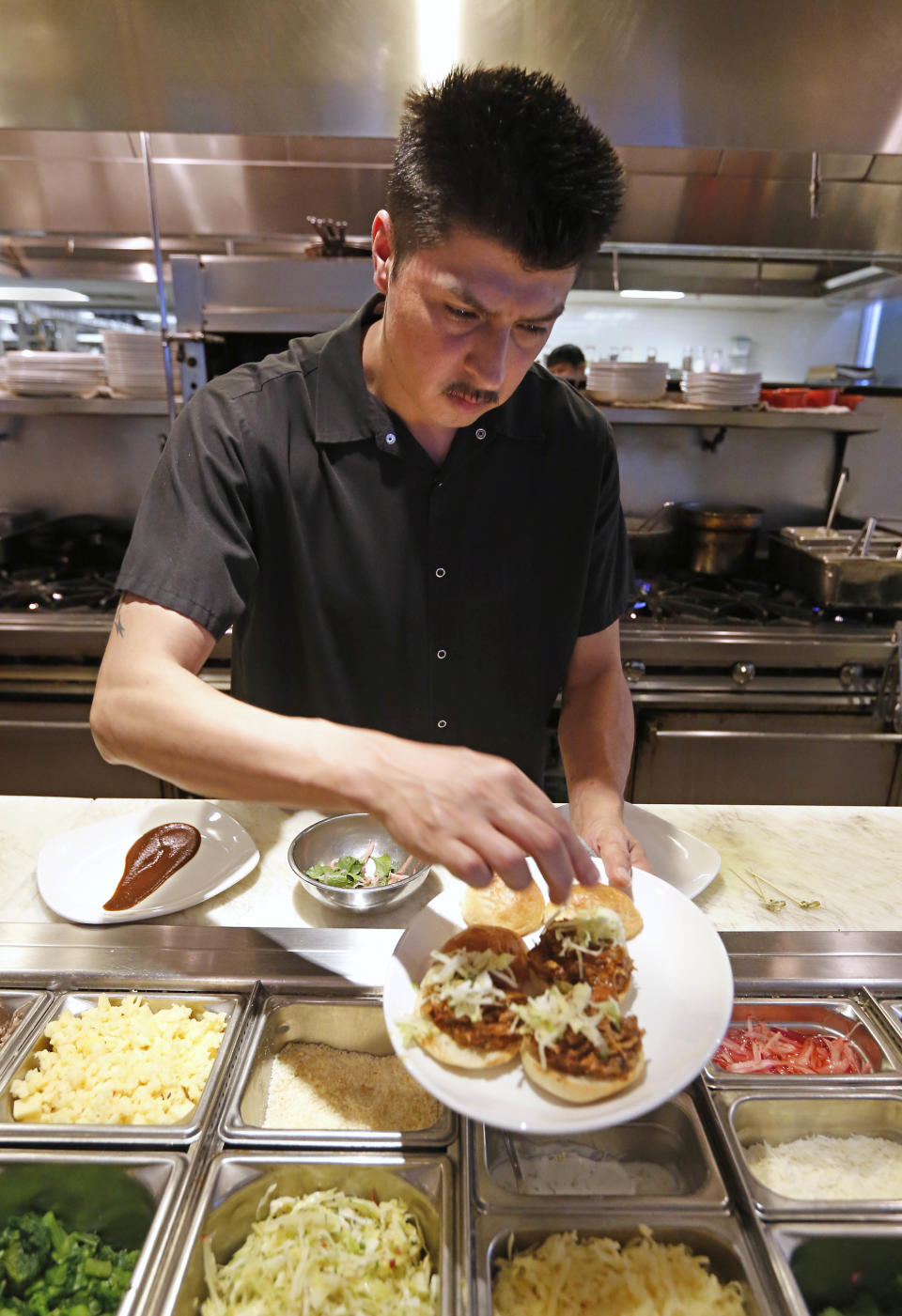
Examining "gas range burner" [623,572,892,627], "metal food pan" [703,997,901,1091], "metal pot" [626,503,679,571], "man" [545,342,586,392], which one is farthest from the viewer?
"metal pot" [626,503,679,571]

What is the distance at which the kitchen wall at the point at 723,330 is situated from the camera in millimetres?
5227

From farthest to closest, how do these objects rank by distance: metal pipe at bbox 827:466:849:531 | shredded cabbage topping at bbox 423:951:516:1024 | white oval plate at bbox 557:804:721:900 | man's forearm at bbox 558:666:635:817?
metal pipe at bbox 827:466:849:531 → man's forearm at bbox 558:666:635:817 → white oval plate at bbox 557:804:721:900 → shredded cabbage topping at bbox 423:951:516:1024

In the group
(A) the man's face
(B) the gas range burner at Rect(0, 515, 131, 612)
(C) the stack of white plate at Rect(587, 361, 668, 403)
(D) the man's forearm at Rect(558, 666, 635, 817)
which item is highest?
(A) the man's face

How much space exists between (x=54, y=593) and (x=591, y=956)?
357 cm

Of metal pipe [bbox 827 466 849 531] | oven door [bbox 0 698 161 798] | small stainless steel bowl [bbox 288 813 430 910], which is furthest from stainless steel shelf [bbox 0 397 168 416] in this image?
metal pipe [bbox 827 466 849 531]

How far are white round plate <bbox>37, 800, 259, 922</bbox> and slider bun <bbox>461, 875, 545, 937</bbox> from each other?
59 centimetres

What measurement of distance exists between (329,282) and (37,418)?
2085 millimetres

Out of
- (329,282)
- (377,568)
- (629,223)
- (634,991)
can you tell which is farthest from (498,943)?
(629,223)

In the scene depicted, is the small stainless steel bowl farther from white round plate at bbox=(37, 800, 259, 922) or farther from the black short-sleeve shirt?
the black short-sleeve shirt

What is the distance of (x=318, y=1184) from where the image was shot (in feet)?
3.92

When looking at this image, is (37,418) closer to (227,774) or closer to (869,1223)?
(227,774)

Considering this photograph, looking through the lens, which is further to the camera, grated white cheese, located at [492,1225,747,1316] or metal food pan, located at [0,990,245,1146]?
metal food pan, located at [0,990,245,1146]

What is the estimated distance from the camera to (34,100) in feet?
8.79

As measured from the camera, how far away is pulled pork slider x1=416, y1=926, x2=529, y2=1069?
1051 mm
